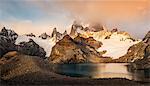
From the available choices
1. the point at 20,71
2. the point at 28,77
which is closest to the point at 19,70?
the point at 20,71

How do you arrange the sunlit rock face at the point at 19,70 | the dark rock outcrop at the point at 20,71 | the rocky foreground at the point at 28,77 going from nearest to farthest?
the rocky foreground at the point at 28,77 → the dark rock outcrop at the point at 20,71 → the sunlit rock face at the point at 19,70

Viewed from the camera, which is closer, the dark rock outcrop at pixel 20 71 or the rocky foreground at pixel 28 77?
the rocky foreground at pixel 28 77

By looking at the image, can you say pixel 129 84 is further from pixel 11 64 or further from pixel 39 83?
pixel 11 64

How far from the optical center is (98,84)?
8375 cm

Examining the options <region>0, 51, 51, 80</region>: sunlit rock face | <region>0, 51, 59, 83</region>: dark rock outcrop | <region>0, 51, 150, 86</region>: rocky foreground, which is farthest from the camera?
<region>0, 51, 51, 80</region>: sunlit rock face

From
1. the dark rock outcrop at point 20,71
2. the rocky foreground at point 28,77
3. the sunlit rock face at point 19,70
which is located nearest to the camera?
the rocky foreground at point 28,77

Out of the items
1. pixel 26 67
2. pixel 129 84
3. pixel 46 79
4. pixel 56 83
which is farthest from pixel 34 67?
pixel 129 84

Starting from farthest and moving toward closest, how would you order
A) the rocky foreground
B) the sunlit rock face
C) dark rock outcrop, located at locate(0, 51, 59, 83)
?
the sunlit rock face < dark rock outcrop, located at locate(0, 51, 59, 83) < the rocky foreground

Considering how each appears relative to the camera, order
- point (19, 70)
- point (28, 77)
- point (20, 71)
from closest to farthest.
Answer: point (28, 77) < point (20, 71) < point (19, 70)

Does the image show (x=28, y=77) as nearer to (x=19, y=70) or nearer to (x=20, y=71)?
(x=20, y=71)

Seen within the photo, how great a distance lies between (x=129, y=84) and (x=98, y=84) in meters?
7.85

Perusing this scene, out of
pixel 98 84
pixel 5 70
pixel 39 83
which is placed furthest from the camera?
pixel 5 70

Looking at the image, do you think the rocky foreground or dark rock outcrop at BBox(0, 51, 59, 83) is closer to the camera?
the rocky foreground

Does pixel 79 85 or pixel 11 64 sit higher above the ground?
pixel 11 64
